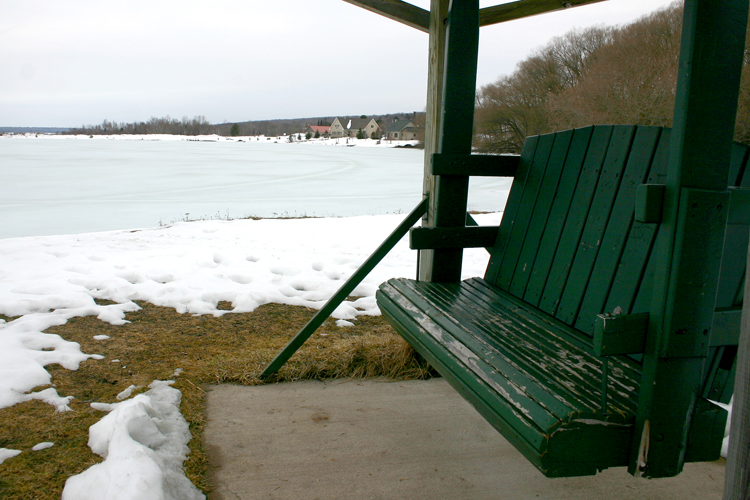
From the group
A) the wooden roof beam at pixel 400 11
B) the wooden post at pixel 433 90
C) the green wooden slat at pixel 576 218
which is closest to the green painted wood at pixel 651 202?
the green wooden slat at pixel 576 218

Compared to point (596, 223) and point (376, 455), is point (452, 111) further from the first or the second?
point (376, 455)

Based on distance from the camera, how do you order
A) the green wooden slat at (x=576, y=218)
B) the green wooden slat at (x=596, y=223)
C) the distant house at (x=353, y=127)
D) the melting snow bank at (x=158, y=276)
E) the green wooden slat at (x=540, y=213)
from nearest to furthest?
the green wooden slat at (x=596, y=223)
the green wooden slat at (x=576, y=218)
the green wooden slat at (x=540, y=213)
the melting snow bank at (x=158, y=276)
the distant house at (x=353, y=127)

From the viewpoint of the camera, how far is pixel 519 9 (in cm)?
303

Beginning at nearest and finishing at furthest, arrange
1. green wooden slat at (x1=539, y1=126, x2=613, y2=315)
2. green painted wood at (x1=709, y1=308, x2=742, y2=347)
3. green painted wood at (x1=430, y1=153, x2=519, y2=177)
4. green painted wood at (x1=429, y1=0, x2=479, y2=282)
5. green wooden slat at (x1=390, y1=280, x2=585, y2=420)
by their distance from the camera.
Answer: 1. green wooden slat at (x1=390, y1=280, x2=585, y2=420)
2. green painted wood at (x1=709, y1=308, x2=742, y2=347)
3. green wooden slat at (x1=539, y1=126, x2=613, y2=315)
4. green painted wood at (x1=429, y1=0, x2=479, y2=282)
5. green painted wood at (x1=430, y1=153, x2=519, y2=177)

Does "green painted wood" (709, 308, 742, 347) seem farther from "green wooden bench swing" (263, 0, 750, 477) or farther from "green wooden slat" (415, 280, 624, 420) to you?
"green wooden slat" (415, 280, 624, 420)

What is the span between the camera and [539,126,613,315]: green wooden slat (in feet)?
7.00

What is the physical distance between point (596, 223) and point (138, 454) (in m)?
1.88

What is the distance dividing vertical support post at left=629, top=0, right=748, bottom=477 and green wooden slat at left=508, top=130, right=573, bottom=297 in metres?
1.14

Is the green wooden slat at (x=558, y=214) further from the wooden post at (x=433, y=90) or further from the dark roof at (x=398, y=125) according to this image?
the dark roof at (x=398, y=125)

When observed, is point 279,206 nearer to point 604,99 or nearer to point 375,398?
point 375,398

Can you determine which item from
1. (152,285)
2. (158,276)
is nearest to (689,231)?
(152,285)

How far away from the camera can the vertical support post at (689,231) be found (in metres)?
1.15

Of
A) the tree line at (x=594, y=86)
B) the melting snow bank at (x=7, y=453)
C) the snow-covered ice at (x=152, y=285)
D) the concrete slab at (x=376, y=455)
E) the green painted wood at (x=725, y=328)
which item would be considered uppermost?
the tree line at (x=594, y=86)

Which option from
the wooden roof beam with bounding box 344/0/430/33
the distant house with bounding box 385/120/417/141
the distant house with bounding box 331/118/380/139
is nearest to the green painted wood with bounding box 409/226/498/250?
the wooden roof beam with bounding box 344/0/430/33
